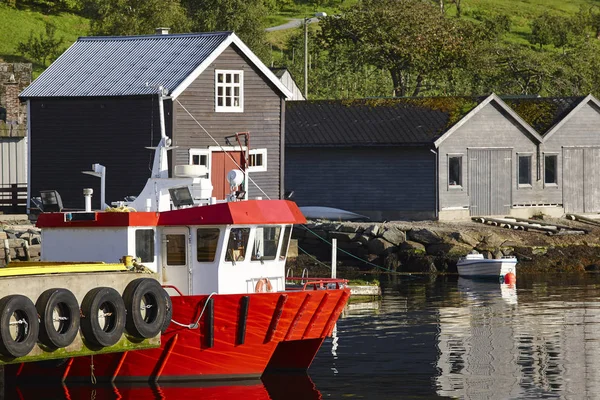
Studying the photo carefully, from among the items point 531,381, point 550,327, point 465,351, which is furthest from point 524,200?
point 531,381

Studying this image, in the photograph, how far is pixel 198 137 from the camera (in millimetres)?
38562

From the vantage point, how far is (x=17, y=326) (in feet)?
58.6

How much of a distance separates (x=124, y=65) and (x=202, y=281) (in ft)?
62.8

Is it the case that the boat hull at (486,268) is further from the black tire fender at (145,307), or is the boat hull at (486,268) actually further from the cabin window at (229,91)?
the black tire fender at (145,307)

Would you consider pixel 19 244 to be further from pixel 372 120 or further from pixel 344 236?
pixel 372 120

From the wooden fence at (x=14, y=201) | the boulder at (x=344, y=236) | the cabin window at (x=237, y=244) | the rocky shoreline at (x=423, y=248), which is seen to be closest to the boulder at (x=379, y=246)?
the rocky shoreline at (x=423, y=248)

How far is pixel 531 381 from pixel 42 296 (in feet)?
27.0

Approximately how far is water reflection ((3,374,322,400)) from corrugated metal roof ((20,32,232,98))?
1756 centimetres

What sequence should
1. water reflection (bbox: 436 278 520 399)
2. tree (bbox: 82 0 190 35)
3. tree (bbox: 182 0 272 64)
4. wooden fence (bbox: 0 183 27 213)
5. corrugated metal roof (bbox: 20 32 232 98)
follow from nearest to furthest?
water reflection (bbox: 436 278 520 399), corrugated metal roof (bbox: 20 32 232 98), wooden fence (bbox: 0 183 27 213), tree (bbox: 82 0 190 35), tree (bbox: 182 0 272 64)

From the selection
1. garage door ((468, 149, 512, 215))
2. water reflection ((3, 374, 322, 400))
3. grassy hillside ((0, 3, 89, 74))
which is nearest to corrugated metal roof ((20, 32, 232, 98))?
garage door ((468, 149, 512, 215))

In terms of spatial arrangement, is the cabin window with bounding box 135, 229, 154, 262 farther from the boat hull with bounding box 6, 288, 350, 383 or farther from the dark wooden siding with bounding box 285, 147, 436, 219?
the dark wooden siding with bounding box 285, 147, 436, 219

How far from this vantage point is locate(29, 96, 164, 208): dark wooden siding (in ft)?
126

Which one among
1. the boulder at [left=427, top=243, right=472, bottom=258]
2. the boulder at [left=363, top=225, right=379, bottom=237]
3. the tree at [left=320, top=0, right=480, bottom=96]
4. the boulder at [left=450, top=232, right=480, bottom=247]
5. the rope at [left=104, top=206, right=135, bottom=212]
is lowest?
the boulder at [left=427, top=243, right=472, bottom=258]

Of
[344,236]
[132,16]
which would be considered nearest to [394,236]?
[344,236]
